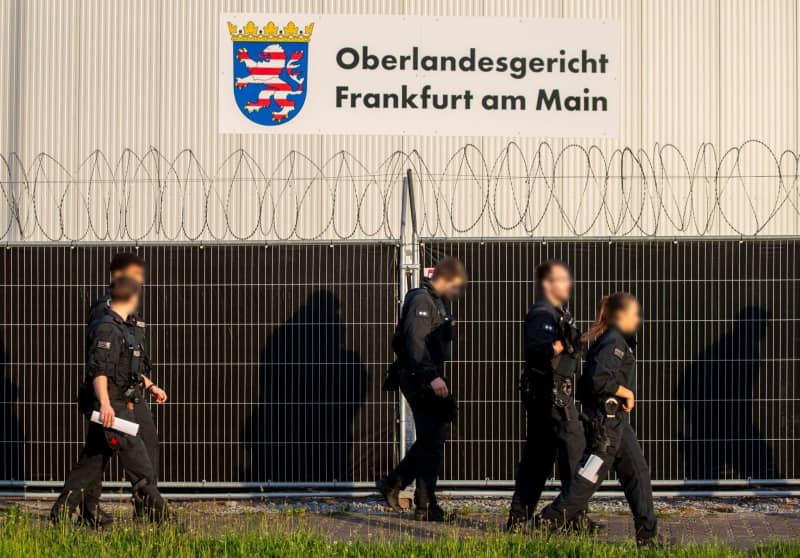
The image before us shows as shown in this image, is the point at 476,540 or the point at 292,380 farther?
the point at 292,380

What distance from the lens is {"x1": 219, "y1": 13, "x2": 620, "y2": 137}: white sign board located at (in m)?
13.9

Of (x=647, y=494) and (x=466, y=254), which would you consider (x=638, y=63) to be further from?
(x=647, y=494)

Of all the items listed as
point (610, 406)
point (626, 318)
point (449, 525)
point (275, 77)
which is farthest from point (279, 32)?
point (610, 406)

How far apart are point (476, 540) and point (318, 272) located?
3.01m

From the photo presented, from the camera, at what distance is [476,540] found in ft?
19.6

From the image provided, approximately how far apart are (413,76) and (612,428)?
861 cm

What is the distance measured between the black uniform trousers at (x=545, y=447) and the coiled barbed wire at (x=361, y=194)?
23.0ft

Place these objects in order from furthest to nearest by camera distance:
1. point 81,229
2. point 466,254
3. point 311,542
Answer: point 81,229, point 466,254, point 311,542

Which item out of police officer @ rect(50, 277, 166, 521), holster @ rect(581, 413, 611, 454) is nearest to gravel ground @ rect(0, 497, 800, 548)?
police officer @ rect(50, 277, 166, 521)

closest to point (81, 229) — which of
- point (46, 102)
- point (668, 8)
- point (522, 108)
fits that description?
point (46, 102)

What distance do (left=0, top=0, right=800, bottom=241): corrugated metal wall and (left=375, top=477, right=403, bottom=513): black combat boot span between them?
6.48 meters

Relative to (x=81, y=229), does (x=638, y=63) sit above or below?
above

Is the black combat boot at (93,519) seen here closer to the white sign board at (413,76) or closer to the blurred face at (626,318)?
the blurred face at (626,318)

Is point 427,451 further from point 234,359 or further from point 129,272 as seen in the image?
point 129,272
